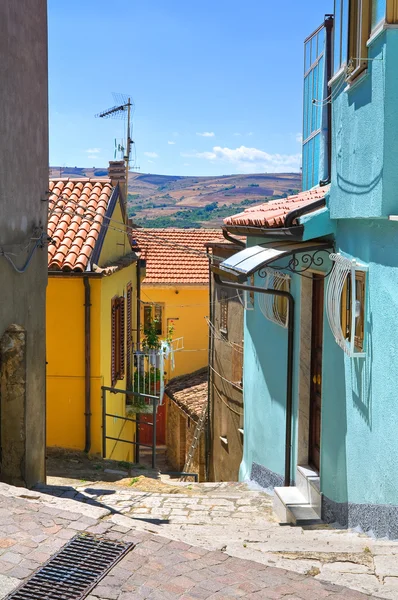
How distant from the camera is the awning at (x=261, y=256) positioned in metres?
7.41

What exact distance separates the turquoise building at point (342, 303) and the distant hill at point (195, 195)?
38820mm

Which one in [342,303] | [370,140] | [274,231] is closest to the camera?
[370,140]

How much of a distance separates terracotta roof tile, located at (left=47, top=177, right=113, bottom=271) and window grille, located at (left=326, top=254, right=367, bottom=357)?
5.71 metres

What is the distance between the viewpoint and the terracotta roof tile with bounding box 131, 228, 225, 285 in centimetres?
2588

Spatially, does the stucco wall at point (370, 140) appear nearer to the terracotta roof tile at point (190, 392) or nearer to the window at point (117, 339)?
the window at point (117, 339)

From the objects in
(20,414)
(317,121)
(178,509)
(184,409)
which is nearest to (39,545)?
(178,509)

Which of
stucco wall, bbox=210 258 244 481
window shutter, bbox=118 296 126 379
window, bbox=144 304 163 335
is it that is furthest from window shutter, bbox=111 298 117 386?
window, bbox=144 304 163 335

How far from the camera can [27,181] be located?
9.48m

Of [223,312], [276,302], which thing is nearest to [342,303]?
[276,302]

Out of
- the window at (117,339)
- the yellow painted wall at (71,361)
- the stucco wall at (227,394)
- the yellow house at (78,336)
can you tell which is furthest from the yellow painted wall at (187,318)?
the yellow painted wall at (71,361)

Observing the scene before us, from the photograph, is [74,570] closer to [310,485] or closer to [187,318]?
[310,485]

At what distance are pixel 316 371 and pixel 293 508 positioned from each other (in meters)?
1.56

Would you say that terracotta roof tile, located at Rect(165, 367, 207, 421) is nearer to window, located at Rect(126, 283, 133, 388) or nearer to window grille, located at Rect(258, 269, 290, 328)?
window, located at Rect(126, 283, 133, 388)

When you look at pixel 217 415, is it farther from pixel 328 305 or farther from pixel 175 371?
pixel 328 305
